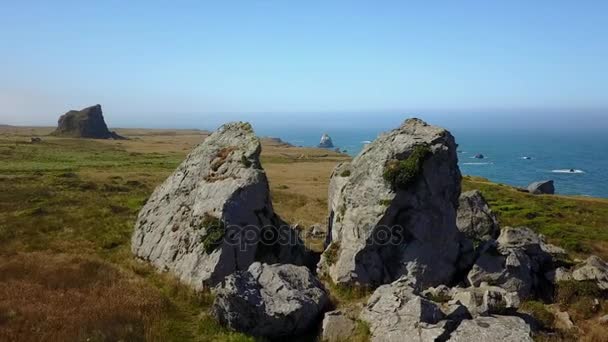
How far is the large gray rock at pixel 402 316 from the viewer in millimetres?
15055

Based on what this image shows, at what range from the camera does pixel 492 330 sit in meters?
14.8

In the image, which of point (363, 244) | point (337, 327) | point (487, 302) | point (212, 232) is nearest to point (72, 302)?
point (212, 232)

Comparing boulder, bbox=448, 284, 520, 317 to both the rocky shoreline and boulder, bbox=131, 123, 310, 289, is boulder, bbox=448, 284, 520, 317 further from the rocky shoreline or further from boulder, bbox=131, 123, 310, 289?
boulder, bbox=131, 123, 310, 289

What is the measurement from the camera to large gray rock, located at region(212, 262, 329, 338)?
17.0 meters

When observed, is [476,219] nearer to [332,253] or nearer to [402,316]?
[332,253]

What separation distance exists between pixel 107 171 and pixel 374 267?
6576cm

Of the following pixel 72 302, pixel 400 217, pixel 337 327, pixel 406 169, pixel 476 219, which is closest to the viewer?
pixel 337 327

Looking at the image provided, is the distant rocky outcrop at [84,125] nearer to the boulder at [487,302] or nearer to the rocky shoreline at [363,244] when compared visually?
the rocky shoreline at [363,244]

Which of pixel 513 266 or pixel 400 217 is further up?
pixel 400 217

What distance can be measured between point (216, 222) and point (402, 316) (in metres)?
11.4

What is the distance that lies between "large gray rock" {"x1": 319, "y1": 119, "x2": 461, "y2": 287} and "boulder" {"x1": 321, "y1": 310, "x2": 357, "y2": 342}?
203 inches

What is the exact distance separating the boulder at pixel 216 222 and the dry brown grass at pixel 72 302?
2.79 meters

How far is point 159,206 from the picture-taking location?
2998cm

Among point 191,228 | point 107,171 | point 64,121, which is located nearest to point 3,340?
point 191,228
